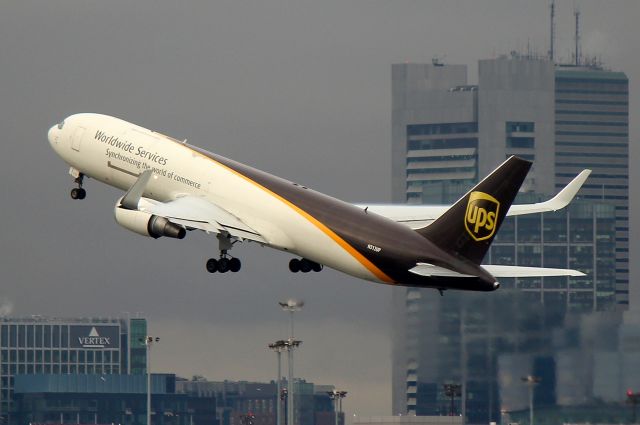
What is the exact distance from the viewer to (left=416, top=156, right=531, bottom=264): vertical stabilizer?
81125 mm

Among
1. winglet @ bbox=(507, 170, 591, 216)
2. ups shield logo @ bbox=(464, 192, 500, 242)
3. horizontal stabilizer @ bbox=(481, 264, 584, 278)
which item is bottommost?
horizontal stabilizer @ bbox=(481, 264, 584, 278)

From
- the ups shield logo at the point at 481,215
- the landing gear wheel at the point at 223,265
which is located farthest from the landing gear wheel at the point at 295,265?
the ups shield logo at the point at 481,215

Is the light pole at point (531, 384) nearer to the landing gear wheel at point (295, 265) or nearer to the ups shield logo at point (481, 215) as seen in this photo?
the landing gear wheel at point (295, 265)

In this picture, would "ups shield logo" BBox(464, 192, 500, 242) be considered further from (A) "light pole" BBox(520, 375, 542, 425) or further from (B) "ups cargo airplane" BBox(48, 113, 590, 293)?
(A) "light pole" BBox(520, 375, 542, 425)

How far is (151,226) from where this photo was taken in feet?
292

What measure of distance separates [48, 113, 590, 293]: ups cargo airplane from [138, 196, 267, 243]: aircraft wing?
0.05 meters

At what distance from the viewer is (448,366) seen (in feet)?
370

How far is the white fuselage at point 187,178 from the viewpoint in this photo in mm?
88250

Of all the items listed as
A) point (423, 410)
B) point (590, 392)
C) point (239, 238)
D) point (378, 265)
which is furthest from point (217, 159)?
point (423, 410)

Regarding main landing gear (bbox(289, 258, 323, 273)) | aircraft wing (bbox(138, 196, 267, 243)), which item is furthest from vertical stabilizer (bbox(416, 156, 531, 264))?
Result: main landing gear (bbox(289, 258, 323, 273))

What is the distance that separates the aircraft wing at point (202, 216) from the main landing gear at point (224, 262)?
1043 mm

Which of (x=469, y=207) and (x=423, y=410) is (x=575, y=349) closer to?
(x=469, y=207)

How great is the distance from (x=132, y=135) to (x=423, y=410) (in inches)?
3796

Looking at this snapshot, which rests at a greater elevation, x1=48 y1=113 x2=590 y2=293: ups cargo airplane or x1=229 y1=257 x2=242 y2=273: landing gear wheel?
x1=48 y1=113 x2=590 y2=293: ups cargo airplane
